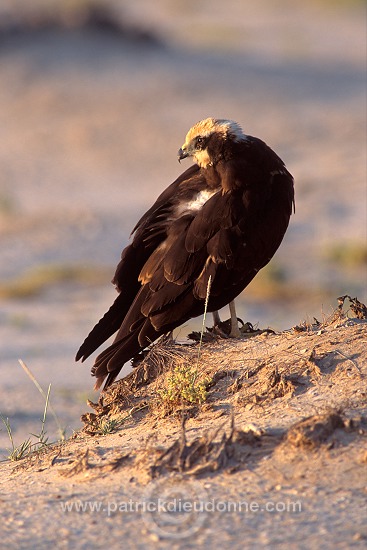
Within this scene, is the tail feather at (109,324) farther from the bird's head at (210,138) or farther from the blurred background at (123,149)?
the blurred background at (123,149)

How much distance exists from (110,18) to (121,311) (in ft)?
68.0

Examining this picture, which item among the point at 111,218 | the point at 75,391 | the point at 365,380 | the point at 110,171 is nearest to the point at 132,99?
the point at 110,171

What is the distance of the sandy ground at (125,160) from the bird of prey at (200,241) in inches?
37.9

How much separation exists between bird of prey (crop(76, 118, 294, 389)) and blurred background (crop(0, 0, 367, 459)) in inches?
85.8

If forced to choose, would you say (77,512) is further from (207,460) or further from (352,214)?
(352,214)

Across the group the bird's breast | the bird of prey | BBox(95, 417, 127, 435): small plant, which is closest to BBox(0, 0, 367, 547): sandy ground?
BBox(95, 417, 127, 435): small plant

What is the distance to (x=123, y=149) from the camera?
20406 millimetres

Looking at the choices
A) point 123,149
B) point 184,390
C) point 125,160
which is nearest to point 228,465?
point 184,390

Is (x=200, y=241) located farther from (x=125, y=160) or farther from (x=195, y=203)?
(x=125, y=160)

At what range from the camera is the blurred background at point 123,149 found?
12617 mm

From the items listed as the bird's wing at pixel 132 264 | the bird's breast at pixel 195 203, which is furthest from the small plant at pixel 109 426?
the bird's breast at pixel 195 203

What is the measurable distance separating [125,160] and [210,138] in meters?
13.6

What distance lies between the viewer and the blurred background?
12.6 metres

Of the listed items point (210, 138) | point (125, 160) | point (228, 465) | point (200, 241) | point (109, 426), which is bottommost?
point (228, 465)
